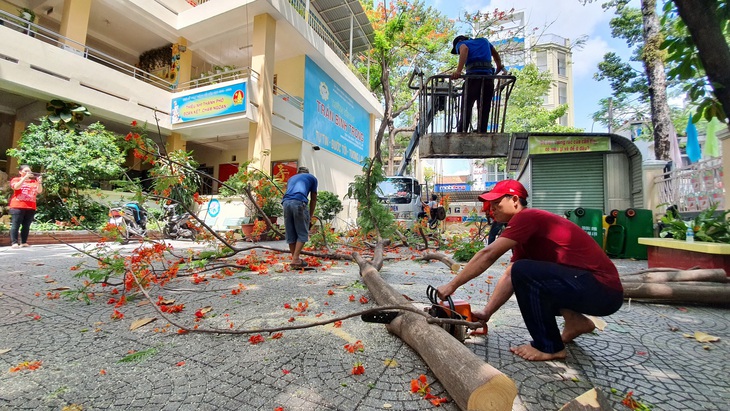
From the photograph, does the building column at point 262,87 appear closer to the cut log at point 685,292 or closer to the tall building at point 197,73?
the tall building at point 197,73

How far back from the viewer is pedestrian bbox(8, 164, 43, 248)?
5945 millimetres

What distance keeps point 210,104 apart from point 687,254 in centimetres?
1225

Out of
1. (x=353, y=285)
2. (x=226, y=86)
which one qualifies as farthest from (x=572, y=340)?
(x=226, y=86)

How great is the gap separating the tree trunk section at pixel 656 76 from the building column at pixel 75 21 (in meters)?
16.3

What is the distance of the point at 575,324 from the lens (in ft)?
6.73

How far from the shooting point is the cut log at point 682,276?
9.95 ft

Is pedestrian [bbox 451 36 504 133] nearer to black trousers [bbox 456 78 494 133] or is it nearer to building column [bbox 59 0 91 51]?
black trousers [bbox 456 78 494 133]

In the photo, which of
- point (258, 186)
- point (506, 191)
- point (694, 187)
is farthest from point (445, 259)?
point (694, 187)

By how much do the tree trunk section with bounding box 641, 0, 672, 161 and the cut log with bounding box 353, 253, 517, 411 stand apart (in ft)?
34.2

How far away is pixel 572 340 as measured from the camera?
2.18 meters

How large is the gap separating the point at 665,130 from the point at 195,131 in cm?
1498

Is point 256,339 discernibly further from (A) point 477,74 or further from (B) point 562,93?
(B) point 562,93

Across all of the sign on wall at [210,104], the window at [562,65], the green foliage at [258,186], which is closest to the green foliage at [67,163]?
the sign on wall at [210,104]

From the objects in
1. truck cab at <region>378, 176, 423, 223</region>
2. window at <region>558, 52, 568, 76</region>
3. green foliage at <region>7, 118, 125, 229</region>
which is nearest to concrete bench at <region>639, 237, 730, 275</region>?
truck cab at <region>378, 176, 423, 223</region>
